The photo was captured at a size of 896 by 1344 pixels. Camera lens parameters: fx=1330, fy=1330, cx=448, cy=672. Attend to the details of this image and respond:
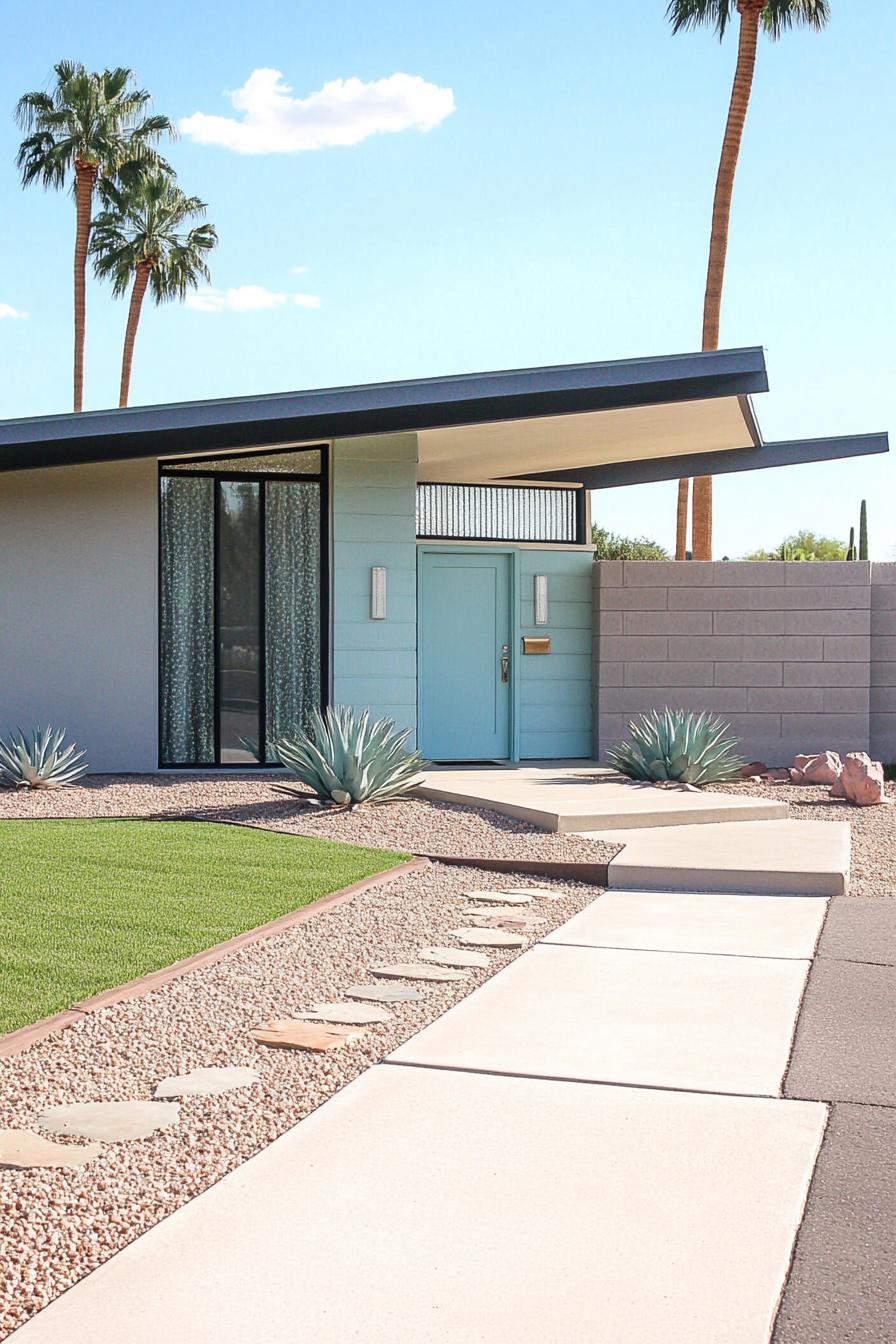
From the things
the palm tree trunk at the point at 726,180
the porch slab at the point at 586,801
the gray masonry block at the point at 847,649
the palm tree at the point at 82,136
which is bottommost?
the porch slab at the point at 586,801

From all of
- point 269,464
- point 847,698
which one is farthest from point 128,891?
point 847,698

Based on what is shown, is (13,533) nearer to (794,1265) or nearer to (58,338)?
(794,1265)

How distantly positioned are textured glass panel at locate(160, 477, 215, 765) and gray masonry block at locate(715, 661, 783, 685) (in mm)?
5439

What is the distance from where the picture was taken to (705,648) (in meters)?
14.2

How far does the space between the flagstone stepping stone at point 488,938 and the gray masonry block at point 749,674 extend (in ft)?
27.4

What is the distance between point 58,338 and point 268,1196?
3125 centimetres

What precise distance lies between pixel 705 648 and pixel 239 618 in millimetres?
5027

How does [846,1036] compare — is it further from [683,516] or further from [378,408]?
[683,516]

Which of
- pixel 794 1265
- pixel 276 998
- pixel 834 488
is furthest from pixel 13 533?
pixel 834 488

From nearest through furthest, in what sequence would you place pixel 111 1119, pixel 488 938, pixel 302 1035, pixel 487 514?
1. pixel 111 1119
2. pixel 302 1035
3. pixel 488 938
4. pixel 487 514

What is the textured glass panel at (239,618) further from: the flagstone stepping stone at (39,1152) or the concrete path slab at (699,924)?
the flagstone stepping stone at (39,1152)

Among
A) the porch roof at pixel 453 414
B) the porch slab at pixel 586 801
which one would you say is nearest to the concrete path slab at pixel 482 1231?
the porch slab at pixel 586 801

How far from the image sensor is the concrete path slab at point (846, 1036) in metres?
4.06

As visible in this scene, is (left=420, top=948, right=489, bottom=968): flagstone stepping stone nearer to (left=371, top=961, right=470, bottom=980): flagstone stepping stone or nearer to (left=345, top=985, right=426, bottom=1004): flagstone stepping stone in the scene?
(left=371, top=961, right=470, bottom=980): flagstone stepping stone
